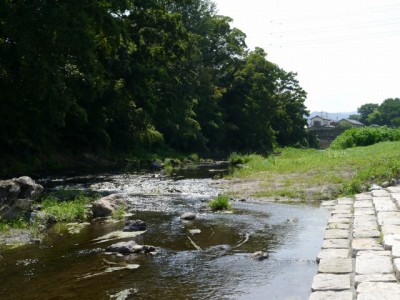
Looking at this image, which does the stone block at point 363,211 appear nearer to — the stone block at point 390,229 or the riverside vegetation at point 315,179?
the stone block at point 390,229

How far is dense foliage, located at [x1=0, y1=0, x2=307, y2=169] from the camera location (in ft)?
59.5

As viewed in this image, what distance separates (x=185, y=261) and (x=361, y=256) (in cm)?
309

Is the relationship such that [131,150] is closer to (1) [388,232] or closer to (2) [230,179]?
(2) [230,179]

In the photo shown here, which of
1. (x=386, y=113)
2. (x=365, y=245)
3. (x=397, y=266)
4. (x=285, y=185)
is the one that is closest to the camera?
(x=397, y=266)

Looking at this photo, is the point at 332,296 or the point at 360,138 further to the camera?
the point at 360,138

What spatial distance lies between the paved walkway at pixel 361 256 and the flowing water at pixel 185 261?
0.43m

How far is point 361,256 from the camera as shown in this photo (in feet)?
21.6

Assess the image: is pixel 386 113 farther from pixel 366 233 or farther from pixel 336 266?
pixel 336 266

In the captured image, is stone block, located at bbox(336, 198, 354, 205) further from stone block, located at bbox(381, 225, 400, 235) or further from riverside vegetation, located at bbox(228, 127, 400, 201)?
stone block, located at bbox(381, 225, 400, 235)

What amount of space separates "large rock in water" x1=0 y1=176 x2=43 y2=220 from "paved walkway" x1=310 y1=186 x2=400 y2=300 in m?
7.40

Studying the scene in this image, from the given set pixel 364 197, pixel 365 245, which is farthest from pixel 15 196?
pixel 364 197

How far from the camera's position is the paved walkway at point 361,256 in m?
5.32

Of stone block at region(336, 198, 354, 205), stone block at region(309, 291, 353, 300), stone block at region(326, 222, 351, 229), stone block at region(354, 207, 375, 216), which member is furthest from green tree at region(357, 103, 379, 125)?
stone block at region(309, 291, 353, 300)

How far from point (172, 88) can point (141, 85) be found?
6.78 meters
